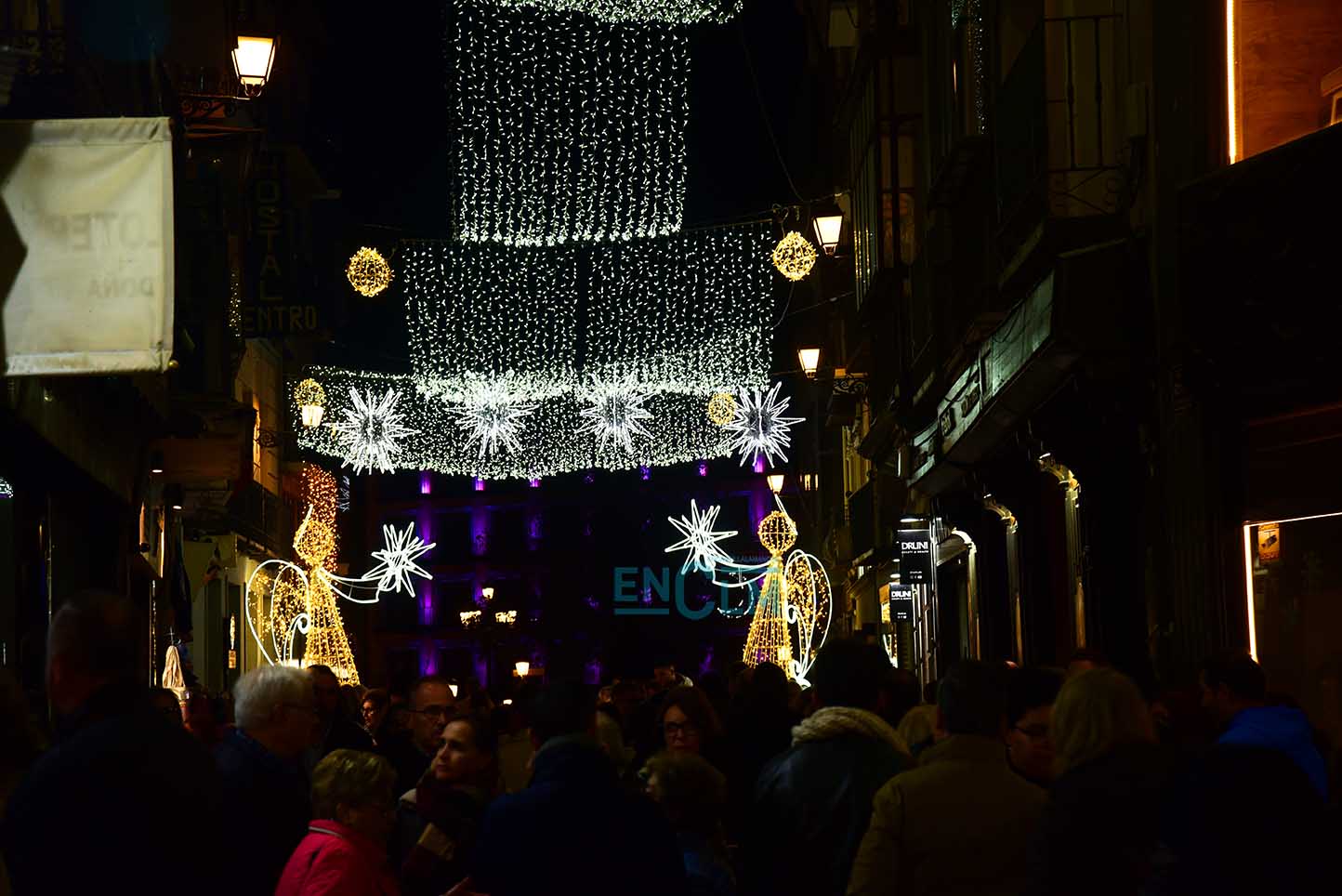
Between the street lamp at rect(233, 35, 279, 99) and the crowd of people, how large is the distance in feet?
31.4

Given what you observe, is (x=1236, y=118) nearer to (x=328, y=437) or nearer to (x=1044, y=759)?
(x=1044, y=759)

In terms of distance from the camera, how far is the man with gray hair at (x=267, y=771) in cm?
658

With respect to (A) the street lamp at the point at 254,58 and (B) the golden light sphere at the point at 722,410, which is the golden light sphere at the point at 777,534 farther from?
(A) the street lamp at the point at 254,58

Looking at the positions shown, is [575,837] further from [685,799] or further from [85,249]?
[85,249]

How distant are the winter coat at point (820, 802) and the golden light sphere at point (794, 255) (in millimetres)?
20771

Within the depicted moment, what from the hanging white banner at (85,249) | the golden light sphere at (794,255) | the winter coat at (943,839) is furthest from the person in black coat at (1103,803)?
the golden light sphere at (794,255)

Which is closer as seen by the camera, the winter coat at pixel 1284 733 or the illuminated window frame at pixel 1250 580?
the winter coat at pixel 1284 733

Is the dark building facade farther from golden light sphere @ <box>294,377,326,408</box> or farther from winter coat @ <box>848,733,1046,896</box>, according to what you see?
golden light sphere @ <box>294,377,326,408</box>

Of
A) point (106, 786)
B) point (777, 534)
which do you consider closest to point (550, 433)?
point (777, 534)

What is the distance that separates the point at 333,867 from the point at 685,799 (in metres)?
1.28

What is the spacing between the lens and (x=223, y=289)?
23016 millimetres

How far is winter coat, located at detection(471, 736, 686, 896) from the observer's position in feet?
19.5

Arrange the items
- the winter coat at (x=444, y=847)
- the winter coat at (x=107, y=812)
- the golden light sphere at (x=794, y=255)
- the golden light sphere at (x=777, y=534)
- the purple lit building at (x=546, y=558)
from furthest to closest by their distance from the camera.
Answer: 1. the purple lit building at (x=546, y=558)
2. the golden light sphere at (x=777, y=534)
3. the golden light sphere at (x=794, y=255)
4. the winter coat at (x=444, y=847)
5. the winter coat at (x=107, y=812)

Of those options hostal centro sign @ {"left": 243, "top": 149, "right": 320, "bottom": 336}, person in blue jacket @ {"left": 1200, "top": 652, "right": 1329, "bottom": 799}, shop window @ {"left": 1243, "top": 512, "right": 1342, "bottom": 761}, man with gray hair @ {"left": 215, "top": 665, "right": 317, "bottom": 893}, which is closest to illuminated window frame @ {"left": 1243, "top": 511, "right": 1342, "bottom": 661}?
shop window @ {"left": 1243, "top": 512, "right": 1342, "bottom": 761}
